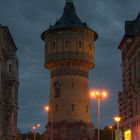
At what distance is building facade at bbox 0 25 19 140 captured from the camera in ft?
248

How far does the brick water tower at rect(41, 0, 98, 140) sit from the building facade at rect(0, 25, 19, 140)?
39.5 ft

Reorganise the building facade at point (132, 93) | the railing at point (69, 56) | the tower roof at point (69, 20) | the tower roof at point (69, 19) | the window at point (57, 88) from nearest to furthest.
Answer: the building facade at point (132, 93), the window at point (57, 88), the railing at point (69, 56), the tower roof at point (69, 20), the tower roof at point (69, 19)

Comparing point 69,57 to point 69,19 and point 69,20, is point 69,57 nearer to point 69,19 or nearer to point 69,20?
point 69,20

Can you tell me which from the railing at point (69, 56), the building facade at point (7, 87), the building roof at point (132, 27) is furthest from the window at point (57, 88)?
the building roof at point (132, 27)

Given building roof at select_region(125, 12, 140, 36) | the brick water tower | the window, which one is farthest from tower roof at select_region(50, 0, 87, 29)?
building roof at select_region(125, 12, 140, 36)

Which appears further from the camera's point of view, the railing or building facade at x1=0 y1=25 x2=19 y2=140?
the railing

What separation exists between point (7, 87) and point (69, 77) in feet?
59.2

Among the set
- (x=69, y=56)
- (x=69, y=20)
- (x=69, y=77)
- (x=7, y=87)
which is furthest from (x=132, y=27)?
(x=69, y=20)

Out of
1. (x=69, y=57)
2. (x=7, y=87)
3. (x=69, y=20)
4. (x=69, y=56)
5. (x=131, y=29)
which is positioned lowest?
(x=7, y=87)

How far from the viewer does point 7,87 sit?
81688mm

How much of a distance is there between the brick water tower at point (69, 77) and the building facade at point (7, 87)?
1204 cm

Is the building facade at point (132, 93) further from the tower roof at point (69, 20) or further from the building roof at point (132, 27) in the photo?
the tower roof at point (69, 20)

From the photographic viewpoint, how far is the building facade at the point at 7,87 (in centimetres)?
7562

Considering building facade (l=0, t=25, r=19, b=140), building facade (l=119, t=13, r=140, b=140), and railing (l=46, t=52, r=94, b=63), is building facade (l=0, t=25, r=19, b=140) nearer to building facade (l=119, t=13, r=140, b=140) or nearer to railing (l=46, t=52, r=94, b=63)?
railing (l=46, t=52, r=94, b=63)
